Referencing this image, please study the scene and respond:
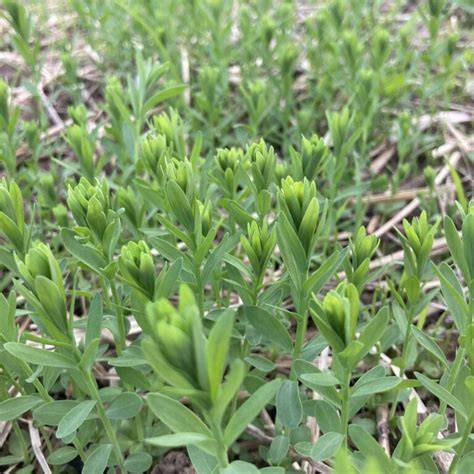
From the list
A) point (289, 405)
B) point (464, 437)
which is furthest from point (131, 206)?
point (464, 437)

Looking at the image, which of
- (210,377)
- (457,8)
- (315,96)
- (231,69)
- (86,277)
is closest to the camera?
(210,377)

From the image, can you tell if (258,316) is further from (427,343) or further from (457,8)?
(457,8)

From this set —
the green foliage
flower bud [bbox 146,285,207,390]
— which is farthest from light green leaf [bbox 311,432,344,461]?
flower bud [bbox 146,285,207,390]

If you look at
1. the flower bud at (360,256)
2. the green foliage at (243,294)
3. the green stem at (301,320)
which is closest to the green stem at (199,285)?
the green foliage at (243,294)

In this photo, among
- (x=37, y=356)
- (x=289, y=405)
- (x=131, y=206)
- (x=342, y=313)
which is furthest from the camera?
(x=131, y=206)

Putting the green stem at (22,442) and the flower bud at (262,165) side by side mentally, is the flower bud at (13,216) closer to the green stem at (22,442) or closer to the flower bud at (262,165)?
the green stem at (22,442)

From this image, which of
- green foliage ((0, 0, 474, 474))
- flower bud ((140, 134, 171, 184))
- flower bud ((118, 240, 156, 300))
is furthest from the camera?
flower bud ((140, 134, 171, 184))

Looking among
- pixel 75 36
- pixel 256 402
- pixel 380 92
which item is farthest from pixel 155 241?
pixel 75 36

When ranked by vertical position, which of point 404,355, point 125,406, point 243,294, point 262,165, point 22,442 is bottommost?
point 22,442

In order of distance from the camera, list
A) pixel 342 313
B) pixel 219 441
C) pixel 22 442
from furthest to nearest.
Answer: pixel 22 442, pixel 342 313, pixel 219 441

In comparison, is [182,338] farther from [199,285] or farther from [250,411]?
[199,285]

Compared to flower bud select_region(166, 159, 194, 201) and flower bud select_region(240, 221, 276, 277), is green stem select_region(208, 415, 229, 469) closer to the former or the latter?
flower bud select_region(240, 221, 276, 277)
